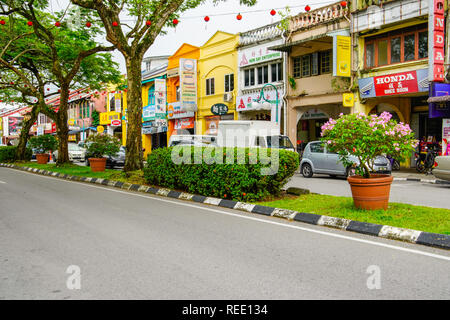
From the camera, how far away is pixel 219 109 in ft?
93.4

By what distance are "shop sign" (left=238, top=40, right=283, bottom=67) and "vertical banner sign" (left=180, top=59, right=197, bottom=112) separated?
4.95 metres

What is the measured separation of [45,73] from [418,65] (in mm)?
21509

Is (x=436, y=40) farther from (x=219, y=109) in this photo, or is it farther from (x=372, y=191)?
(x=219, y=109)

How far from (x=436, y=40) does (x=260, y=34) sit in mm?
12038

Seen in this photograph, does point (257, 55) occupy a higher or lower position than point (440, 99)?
higher

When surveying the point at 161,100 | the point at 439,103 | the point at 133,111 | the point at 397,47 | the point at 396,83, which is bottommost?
the point at 133,111

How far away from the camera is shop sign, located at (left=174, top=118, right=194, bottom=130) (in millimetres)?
33250

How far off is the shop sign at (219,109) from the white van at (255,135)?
8286mm

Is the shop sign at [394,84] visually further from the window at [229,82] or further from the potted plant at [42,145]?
the potted plant at [42,145]

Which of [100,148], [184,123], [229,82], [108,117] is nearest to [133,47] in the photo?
[100,148]

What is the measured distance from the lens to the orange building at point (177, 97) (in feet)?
109

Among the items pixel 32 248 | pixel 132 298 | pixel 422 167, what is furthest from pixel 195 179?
pixel 422 167

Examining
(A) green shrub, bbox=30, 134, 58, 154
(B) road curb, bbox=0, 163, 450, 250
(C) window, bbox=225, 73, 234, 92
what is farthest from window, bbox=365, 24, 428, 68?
(A) green shrub, bbox=30, 134, 58, 154

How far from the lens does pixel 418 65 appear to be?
1839 centimetres
